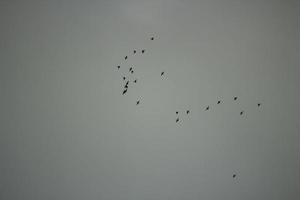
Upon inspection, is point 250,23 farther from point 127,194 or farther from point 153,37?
point 127,194

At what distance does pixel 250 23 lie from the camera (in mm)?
1808

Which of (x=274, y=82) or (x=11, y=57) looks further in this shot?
(x=274, y=82)

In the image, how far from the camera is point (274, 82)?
70.7 inches

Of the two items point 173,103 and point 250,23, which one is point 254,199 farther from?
point 250,23

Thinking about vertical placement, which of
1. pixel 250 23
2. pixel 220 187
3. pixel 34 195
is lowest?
pixel 34 195

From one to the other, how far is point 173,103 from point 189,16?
0.49 metres

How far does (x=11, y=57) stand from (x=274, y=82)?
144 centimetres

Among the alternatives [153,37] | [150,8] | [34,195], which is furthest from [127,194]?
[150,8]

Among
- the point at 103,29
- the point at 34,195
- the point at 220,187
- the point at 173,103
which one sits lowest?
the point at 34,195

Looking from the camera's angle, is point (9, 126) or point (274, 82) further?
point (274, 82)

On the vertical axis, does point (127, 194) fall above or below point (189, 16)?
below

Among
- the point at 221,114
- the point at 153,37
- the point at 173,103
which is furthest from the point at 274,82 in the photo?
the point at 153,37

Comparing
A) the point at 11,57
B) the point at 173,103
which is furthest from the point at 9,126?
the point at 173,103

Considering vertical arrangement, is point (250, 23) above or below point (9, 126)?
above
